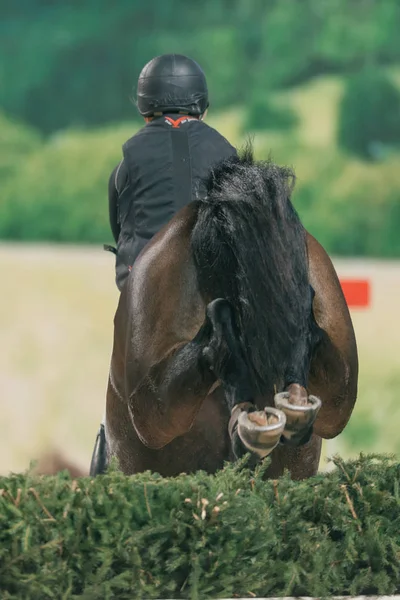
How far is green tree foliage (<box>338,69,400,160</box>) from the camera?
377 inches

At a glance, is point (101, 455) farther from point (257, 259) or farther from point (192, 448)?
point (257, 259)

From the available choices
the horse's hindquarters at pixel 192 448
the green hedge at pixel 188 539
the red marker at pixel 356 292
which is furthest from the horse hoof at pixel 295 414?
the red marker at pixel 356 292

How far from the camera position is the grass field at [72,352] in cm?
887

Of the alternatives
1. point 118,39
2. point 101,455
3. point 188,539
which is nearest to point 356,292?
point 118,39

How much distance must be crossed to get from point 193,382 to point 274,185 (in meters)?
0.68

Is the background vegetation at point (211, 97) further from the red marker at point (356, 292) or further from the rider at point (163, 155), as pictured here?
the rider at point (163, 155)

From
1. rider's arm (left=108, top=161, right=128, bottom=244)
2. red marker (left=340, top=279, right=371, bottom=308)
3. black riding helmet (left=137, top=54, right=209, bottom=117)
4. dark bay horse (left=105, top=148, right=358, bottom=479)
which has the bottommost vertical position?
dark bay horse (left=105, top=148, right=358, bottom=479)

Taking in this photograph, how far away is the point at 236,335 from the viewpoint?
3730 mm

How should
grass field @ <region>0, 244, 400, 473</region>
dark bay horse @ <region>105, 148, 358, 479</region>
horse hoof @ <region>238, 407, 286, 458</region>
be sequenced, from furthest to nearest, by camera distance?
grass field @ <region>0, 244, 400, 473</region>
dark bay horse @ <region>105, 148, 358, 479</region>
horse hoof @ <region>238, 407, 286, 458</region>

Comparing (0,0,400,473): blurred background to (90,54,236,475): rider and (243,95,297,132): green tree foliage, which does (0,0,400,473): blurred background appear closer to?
(243,95,297,132): green tree foliage

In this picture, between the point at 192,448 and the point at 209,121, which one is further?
the point at 209,121

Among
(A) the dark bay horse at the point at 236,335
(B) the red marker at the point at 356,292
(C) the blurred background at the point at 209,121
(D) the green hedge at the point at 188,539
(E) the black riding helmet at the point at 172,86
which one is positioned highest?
(C) the blurred background at the point at 209,121

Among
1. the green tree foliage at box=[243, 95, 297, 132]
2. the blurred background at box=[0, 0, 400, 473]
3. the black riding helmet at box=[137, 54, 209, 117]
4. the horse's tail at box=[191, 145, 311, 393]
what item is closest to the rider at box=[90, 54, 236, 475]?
the black riding helmet at box=[137, 54, 209, 117]

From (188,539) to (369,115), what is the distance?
6.95 meters
